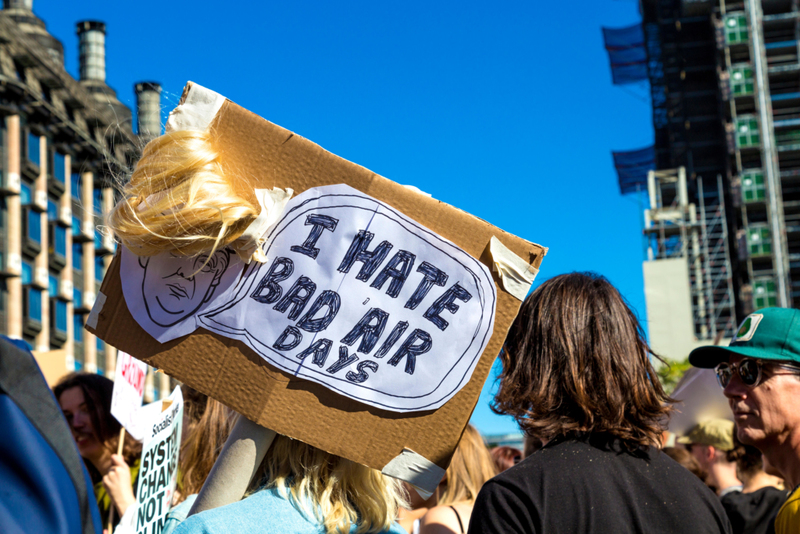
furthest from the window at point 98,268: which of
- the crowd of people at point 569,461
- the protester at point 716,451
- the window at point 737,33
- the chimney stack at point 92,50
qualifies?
the crowd of people at point 569,461

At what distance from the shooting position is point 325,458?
203 centimetres

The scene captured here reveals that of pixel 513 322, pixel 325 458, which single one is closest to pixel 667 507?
pixel 513 322

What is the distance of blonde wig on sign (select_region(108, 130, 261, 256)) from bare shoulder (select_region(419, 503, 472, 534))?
1780 millimetres

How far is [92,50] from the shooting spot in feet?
170

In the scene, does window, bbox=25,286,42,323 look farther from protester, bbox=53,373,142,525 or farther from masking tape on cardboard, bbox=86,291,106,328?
masking tape on cardboard, bbox=86,291,106,328

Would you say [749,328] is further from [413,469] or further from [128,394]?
[128,394]

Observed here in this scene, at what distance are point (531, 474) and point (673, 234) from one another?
45887 mm

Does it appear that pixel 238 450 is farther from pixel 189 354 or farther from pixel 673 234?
pixel 673 234

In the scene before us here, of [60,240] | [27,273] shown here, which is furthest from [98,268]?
[27,273]

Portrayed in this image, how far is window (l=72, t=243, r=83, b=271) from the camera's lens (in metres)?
40.8

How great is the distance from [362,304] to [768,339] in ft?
4.38

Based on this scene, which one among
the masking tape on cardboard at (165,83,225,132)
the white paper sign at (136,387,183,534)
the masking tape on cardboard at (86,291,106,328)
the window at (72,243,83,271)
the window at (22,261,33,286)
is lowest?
the white paper sign at (136,387,183,534)

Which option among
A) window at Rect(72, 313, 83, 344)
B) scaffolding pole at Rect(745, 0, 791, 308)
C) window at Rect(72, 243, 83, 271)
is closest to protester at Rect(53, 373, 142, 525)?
window at Rect(72, 313, 83, 344)

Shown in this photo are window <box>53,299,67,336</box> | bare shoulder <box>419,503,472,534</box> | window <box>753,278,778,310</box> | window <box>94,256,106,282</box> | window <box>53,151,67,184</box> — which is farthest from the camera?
window <box>94,256,106,282</box>
